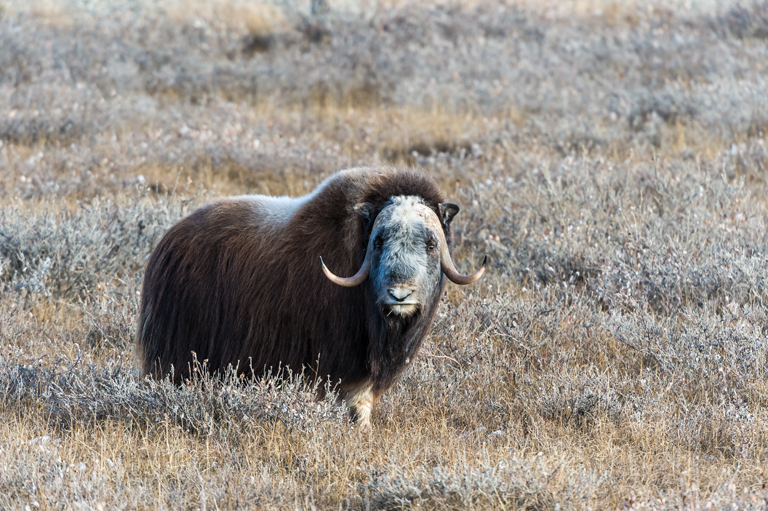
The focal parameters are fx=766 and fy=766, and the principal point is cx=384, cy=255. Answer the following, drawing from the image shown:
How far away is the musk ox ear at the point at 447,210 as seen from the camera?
3661mm

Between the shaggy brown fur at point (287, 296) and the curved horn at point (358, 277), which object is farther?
the shaggy brown fur at point (287, 296)

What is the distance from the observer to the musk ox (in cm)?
354

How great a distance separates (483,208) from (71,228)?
3332 mm

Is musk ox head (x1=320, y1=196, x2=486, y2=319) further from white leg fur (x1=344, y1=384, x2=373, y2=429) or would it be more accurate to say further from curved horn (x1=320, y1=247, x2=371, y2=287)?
white leg fur (x1=344, y1=384, x2=373, y2=429)

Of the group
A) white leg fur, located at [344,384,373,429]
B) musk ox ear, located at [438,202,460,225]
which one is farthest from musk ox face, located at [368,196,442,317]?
white leg fur, located at [344,384,373,429]

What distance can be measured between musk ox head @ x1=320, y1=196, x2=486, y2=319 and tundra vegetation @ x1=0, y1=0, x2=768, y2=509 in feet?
2.08

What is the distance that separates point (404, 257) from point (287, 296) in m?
0.71

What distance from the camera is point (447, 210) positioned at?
146 inches

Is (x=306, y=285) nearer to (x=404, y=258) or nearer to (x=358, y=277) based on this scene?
(x=358, y=277)

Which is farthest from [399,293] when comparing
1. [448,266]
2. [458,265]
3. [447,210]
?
[458,265]

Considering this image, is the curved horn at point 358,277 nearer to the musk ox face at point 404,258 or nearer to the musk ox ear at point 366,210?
the musk ox face at point 404,258

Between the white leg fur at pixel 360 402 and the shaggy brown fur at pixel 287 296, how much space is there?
0.6 inches

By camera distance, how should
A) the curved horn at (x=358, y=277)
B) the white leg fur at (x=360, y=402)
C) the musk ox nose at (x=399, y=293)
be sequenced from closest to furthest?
the musk ox nose at (x=399, y=293)
the curved horn at (x=358, y=277)
the white leg fur at (x=360, y=402)

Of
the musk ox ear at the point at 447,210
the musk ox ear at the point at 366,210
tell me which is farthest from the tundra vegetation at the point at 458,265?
the musk ox ear at the point at 447,210
